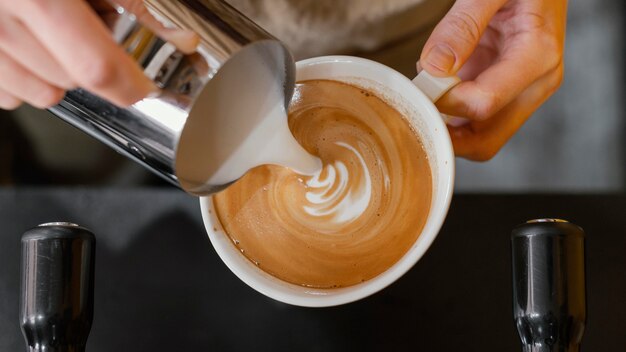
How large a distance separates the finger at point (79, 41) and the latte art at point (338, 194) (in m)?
0.32

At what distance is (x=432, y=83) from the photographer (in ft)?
2.21

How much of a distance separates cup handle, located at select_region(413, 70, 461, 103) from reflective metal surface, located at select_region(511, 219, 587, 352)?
159mm

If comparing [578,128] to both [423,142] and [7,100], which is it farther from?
[7,100]

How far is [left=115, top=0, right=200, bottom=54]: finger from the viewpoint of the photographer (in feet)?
1.46

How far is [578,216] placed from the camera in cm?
82

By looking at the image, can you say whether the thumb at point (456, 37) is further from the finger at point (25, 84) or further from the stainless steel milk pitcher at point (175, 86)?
the finger at point (25, 84)

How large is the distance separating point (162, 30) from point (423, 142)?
32 cm

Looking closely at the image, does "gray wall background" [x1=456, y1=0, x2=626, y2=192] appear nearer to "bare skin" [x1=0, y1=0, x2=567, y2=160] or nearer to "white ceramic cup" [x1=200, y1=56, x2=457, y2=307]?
"bare skin" [x1=0, y1=0, x2=567, y2=160]

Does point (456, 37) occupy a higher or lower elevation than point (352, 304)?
higher

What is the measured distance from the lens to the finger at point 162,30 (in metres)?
0.44

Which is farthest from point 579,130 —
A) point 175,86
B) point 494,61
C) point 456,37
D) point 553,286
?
point 175,86

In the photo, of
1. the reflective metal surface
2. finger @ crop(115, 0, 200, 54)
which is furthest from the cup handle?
finger @ crop(115, 0, 200, 54)

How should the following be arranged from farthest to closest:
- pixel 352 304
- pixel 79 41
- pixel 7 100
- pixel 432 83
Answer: pixel 352 304 < pixel 432 83 < pixel 7 100 < pixel 79 41

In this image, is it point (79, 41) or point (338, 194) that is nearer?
point (79, 41)
